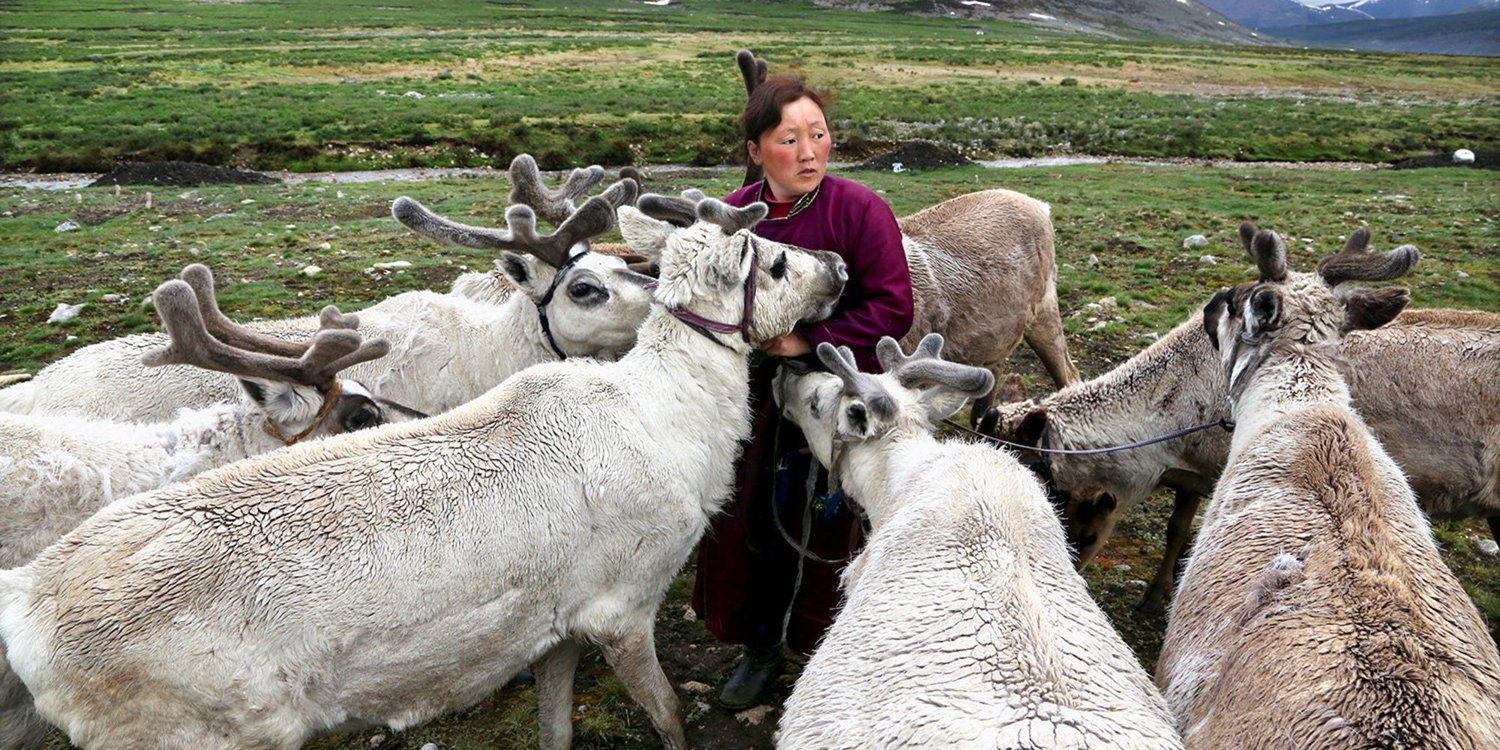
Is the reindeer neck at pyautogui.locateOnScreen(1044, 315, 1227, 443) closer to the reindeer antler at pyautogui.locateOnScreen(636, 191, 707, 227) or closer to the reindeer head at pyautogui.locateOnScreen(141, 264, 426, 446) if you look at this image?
the reindeer antler at pyautogui.locateOnScreen(636, 191, 707, 227)

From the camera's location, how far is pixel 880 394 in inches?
158

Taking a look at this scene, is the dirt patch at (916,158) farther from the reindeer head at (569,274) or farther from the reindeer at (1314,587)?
the reindeer at (1314,587)

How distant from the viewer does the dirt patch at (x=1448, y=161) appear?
25938 mm

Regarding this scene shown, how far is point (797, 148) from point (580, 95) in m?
35.3

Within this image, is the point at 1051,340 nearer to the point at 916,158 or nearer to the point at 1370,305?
the point at 1370,305

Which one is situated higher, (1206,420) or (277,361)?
(277,361)

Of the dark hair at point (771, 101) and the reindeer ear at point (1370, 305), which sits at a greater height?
the dark hair at point (771, 101)

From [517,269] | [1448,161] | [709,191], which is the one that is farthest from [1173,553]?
[1448,161]

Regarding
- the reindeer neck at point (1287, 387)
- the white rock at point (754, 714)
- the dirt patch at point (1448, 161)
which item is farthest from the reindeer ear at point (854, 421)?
the dirt patch at point (1448, 161)

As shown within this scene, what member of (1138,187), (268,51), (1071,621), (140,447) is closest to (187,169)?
(140,447)

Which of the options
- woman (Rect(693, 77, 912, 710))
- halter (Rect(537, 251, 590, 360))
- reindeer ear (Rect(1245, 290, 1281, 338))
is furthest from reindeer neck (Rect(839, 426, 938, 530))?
halter (Rect(537, 251, 590, 360))

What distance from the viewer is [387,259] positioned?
13.0 m

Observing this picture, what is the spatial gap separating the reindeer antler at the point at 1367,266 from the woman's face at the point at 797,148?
279cm

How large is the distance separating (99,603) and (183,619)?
269 mm
